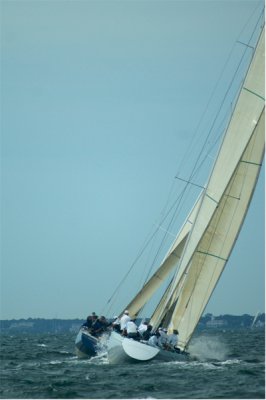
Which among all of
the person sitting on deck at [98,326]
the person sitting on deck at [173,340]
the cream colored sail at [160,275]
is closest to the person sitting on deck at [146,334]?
the person sitting on deck at [173,340]

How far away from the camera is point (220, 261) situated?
34.4 metres

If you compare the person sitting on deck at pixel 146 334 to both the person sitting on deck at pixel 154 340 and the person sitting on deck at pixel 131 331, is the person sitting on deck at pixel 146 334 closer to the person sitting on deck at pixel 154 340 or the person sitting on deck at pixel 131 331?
the person sitting on deck at pixel 131 331

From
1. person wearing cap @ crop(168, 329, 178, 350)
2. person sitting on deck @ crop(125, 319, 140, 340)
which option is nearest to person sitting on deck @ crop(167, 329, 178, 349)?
person wearing cap @ crop(168, 329, 178, 350)

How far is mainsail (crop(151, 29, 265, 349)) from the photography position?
3331 centimetres

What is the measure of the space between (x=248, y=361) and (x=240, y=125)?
8.16m

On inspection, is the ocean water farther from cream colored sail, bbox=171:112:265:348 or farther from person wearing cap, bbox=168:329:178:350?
cream colored sail, bbox=171:112:265:348

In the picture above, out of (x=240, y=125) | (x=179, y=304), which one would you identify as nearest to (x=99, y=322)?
(x=179, y=304)

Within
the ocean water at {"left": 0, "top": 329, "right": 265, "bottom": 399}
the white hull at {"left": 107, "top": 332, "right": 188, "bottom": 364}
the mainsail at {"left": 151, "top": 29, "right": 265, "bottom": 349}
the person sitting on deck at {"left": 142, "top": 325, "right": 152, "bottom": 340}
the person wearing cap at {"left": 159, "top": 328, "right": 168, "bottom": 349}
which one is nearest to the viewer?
the ocean water at {"left": 0, "top": 329, "right": 265, "bottom": 399}

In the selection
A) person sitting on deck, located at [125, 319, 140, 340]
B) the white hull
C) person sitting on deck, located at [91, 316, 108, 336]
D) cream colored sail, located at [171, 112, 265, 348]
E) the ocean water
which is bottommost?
the ocean water

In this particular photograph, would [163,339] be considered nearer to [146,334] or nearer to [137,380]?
[146,334]

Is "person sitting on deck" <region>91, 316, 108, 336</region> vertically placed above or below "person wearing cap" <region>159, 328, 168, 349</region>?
above

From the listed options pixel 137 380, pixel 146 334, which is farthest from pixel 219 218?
pixel 137 380

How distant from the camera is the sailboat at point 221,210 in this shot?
33.0 meters

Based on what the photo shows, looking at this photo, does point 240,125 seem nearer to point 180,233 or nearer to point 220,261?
point 220,261
